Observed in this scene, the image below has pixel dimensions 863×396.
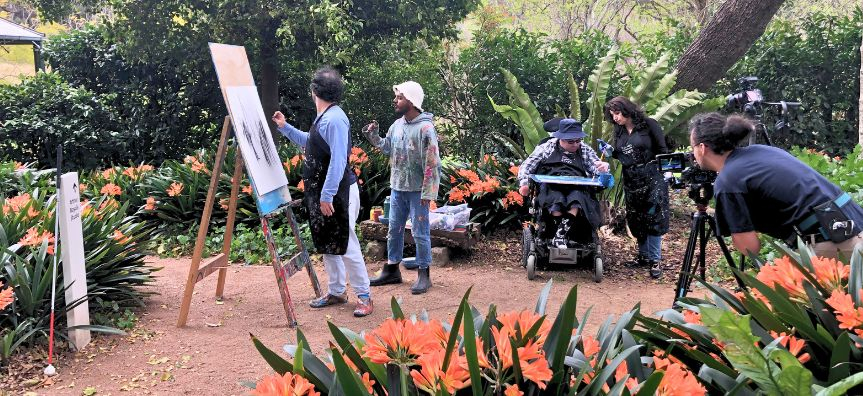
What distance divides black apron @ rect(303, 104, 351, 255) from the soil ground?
60 centimetres

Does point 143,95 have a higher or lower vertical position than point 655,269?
higher

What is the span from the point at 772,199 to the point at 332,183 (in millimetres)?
2807

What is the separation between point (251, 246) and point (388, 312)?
2.69 metres

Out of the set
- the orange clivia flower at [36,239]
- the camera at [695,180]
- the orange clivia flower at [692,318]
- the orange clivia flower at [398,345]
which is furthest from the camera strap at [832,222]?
the orange clivia flower at [36,239]

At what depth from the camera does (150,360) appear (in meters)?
4.75

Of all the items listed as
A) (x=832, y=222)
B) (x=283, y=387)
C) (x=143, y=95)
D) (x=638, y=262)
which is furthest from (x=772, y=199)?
(x=143, y=95)

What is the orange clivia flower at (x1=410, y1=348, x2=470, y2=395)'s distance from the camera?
182cm

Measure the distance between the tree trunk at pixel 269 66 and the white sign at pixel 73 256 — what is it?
4.64 m

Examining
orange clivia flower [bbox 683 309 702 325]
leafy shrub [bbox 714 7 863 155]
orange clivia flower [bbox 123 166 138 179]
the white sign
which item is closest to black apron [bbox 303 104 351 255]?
the white sign

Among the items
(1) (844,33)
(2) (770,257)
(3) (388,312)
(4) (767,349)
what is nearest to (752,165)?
(4) (767,349)

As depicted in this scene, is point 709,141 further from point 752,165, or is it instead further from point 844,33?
point 844,33

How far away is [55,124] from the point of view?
1074cm

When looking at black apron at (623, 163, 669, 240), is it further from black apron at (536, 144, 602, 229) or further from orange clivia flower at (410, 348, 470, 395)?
orange clivia flower at (410, 348, 470, 395)

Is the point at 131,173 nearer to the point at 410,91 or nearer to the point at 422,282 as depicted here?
the point at 422,282
